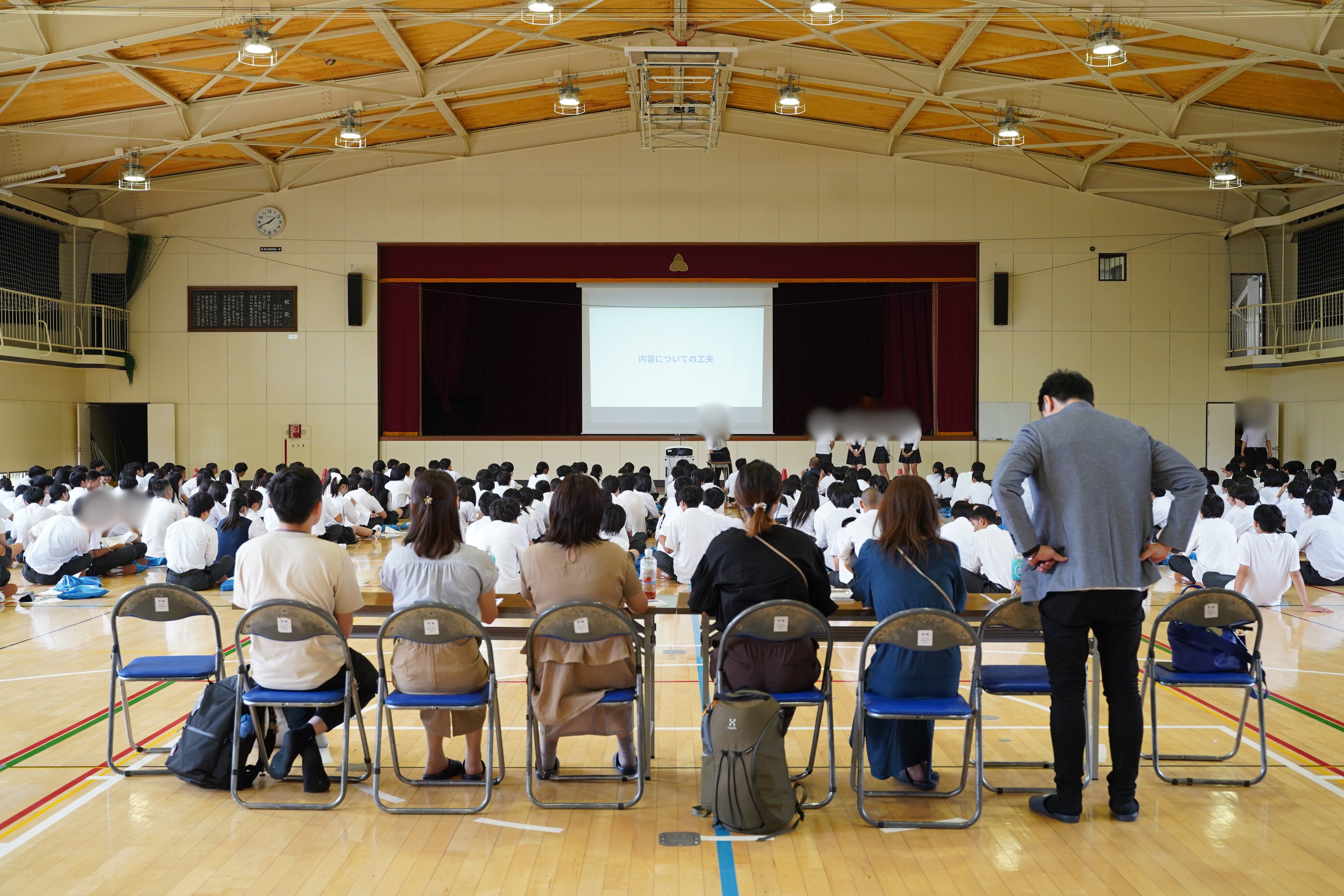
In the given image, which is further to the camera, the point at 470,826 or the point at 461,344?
the point at 461,344

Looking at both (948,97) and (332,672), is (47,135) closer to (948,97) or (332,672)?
(948,97)

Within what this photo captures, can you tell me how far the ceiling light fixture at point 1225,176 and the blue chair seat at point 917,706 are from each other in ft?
41.6

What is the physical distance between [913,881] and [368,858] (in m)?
1.82

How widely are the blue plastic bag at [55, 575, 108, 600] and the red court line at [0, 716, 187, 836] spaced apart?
4419mm

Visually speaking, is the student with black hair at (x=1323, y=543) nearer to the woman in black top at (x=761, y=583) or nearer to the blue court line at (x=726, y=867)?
the woman in black top at (x=761, y=583)

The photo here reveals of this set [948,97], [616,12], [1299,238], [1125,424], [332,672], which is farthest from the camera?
[1299,238]

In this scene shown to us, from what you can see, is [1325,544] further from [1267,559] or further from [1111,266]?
[1111,266]

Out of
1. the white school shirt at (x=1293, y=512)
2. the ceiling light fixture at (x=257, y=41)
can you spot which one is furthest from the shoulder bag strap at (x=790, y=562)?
the ceiling light fixture at (x=257, y=41)

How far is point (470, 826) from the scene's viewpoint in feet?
12.2

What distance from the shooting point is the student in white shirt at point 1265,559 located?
23.8 feet

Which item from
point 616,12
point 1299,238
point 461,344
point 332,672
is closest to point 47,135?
point 461,344

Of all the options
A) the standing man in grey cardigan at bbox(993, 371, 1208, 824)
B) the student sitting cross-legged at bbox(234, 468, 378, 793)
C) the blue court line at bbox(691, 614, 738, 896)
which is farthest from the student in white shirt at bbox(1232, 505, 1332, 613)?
the student sitting cross-legged at bbox(234, 468, 378, 793)

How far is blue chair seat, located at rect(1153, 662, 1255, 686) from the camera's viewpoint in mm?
4082

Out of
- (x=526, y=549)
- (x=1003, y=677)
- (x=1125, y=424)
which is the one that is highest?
(x=1125, y=424)
